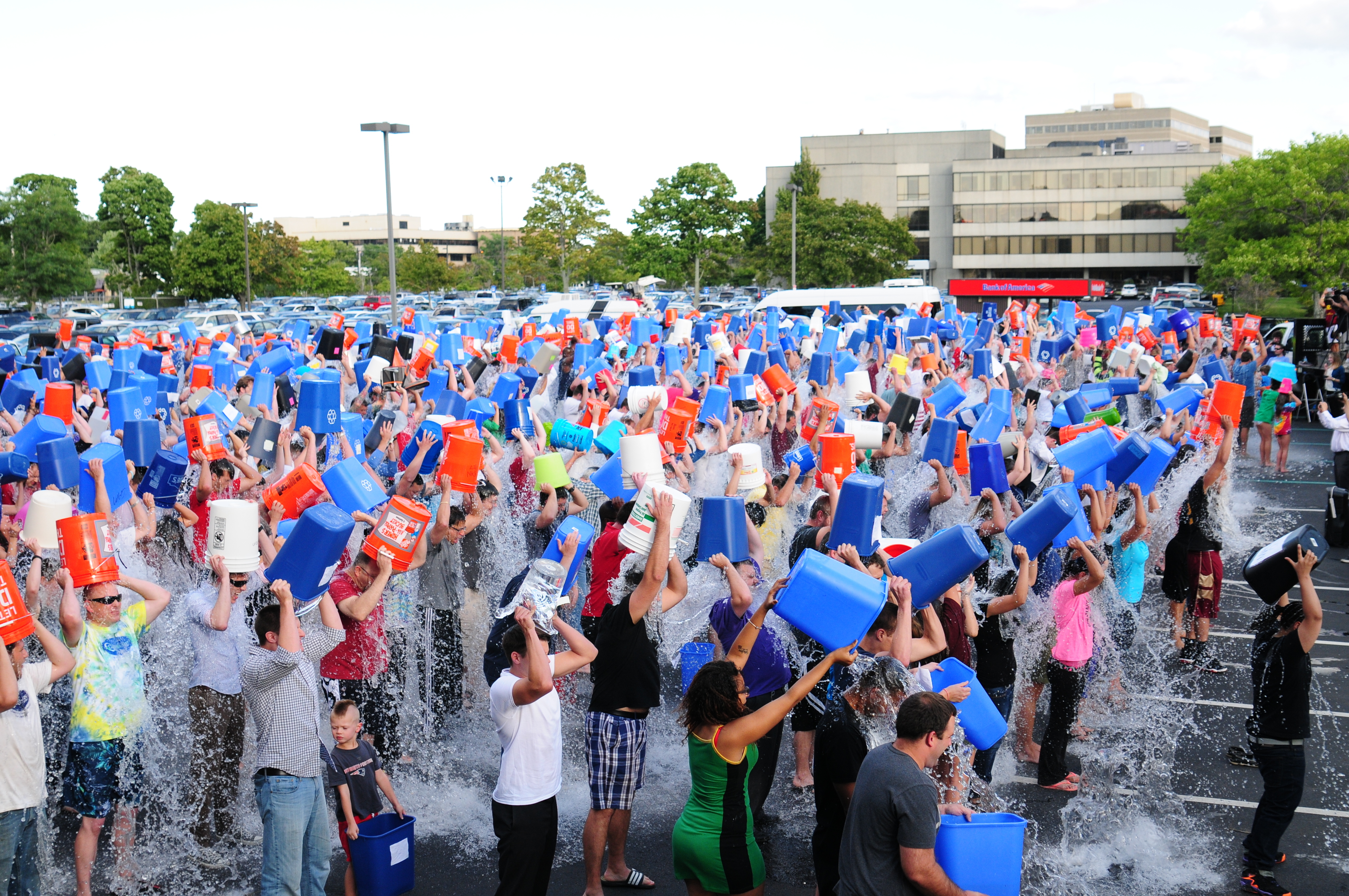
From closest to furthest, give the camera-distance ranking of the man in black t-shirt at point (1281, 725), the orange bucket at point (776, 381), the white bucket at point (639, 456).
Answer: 1. the man in black t-shirt at point (1281, 725)
2. the white bucket at point (639, 456)
3. the orange bucket at point (776, 381)

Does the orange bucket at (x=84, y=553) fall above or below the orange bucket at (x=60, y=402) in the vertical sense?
below

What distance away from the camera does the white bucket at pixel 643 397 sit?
391 inches

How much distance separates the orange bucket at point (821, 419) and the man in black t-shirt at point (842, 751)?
448cm

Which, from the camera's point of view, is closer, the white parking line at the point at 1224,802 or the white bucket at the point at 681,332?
the white parking line at the point at 1224,802

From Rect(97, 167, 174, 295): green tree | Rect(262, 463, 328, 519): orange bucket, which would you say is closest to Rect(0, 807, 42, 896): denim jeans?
Rect(262, 463, 328, 519): orange bucket

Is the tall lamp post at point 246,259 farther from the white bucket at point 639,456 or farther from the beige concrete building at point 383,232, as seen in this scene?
the beige concrete building at point 383,232

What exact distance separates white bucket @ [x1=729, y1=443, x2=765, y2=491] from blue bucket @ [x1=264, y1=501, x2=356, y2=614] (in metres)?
3.15

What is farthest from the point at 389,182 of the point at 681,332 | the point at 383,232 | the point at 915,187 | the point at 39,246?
the point at 383,232

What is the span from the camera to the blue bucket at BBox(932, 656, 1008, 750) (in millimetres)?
4312

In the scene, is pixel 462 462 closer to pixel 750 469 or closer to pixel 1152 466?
pixel 750 469

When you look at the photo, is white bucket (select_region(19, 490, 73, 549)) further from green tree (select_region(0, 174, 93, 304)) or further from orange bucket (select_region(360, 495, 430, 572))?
green tree (select_region(0, 174, 93, 304))

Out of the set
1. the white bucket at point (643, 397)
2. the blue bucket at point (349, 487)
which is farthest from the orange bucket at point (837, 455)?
the white bucket at point (643, 397)

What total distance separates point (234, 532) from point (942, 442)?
5.01 metres

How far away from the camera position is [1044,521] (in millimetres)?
5699
